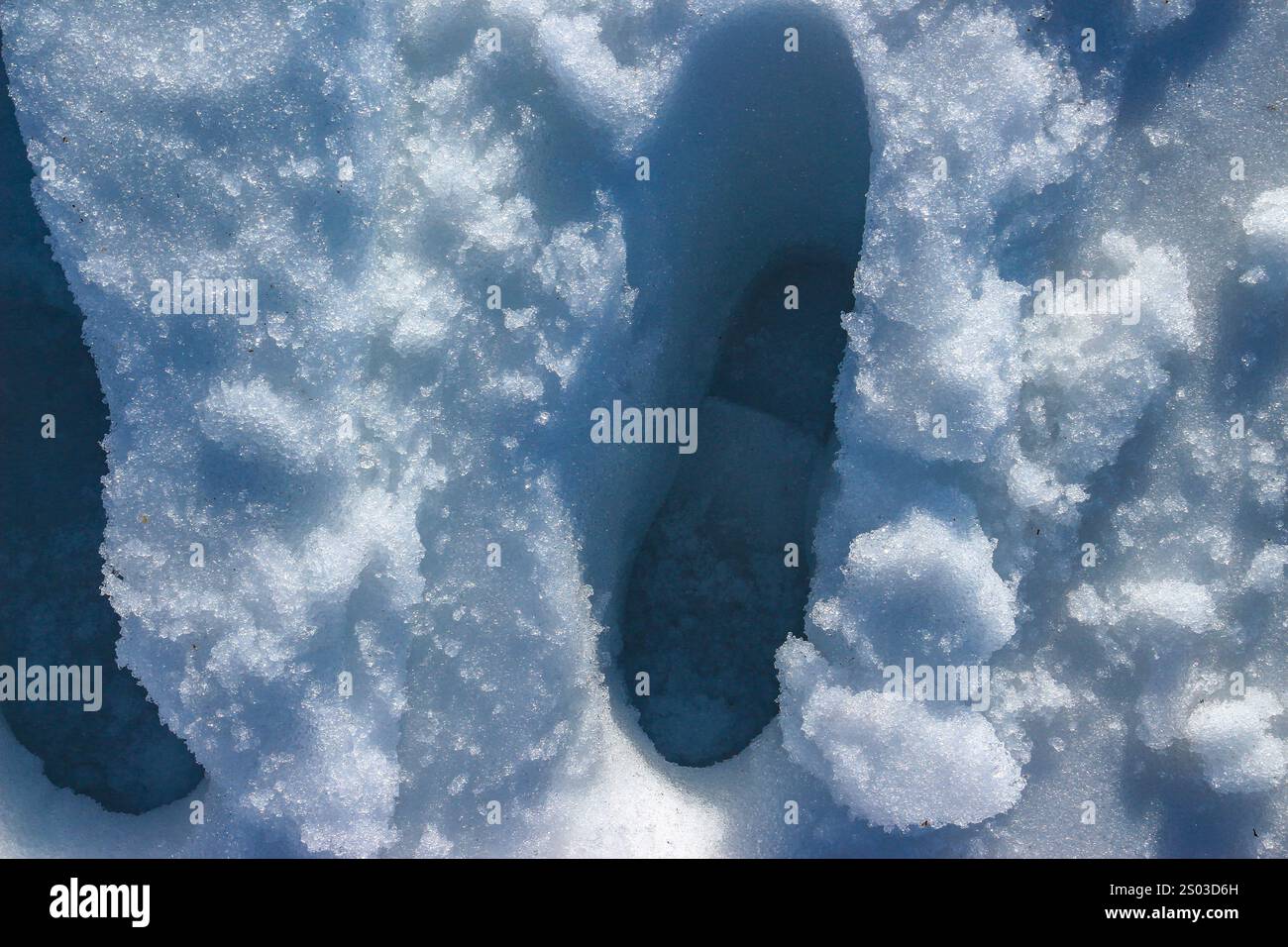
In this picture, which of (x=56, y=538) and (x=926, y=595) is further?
(x=56, y=538)

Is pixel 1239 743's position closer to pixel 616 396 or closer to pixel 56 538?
pixel 616 396

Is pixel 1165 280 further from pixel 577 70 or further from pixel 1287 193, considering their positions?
pixel 577 70

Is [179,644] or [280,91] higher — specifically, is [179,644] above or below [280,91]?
below

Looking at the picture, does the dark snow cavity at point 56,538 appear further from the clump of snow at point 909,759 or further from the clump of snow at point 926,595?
the clump of snow at point 926,595

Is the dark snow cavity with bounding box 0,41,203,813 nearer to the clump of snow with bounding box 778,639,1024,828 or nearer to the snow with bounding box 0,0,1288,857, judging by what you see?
the snow with bounding box 0,0,1288,857

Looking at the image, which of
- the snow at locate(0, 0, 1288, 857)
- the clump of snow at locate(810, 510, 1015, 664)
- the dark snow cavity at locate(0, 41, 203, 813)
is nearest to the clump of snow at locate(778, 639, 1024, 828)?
the snow at locate(0, 0, 1288, 857)

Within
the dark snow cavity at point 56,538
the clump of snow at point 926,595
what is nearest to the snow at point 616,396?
Result: the clump of snow at point 926,595

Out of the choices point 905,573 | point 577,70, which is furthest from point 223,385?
point 905,573

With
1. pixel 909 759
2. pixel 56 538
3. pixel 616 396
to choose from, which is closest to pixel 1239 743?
pixel 909 759
